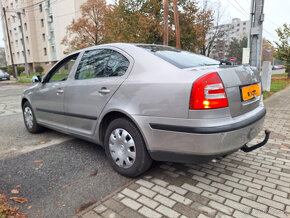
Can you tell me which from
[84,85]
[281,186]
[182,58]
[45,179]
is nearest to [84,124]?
[84,85]

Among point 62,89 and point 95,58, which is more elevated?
point 95,58

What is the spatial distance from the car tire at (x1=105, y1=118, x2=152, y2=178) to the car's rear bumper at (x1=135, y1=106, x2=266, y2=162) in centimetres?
13

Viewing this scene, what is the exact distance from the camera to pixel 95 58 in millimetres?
3059

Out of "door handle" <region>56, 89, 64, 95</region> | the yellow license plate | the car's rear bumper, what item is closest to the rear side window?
"door handle" <region>56, 89, 64, 95</region>

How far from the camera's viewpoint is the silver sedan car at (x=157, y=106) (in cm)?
Result: 203

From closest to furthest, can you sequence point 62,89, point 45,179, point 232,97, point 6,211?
point 6,211 < point 232,97 < point 45,179 < point 62,89

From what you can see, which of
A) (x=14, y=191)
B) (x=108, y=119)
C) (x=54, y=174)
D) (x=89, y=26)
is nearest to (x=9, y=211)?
(x=14, y=191)

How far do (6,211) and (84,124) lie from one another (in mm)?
1356

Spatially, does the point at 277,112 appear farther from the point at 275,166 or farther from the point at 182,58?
the point at 182,58

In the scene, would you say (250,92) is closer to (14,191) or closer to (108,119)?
(108,119)

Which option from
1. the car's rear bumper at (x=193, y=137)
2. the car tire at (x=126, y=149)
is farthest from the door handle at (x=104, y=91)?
the car's rear bumper at (x=193, y=137)

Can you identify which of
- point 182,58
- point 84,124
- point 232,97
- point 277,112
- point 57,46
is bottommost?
point 277,112

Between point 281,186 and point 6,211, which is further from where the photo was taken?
point 281,186

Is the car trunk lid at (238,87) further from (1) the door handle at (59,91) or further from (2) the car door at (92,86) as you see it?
(1) the door handle at (59,91)
